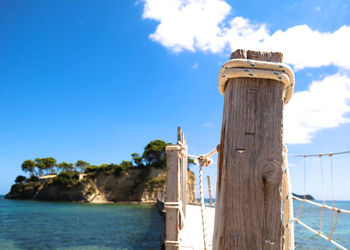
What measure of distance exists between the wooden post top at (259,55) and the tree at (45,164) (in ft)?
189

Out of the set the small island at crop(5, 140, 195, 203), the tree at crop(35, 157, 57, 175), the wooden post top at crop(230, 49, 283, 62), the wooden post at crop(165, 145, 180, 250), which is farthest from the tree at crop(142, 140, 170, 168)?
the wooden post top at crop(230, 49, 283, 62)

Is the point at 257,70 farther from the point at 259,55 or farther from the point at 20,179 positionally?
the point at 20,179

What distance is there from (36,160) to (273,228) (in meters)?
58.7

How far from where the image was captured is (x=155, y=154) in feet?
128

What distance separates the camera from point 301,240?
11.2 meters

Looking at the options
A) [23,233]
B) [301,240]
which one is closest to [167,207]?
[301,240]

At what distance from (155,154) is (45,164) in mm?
26745

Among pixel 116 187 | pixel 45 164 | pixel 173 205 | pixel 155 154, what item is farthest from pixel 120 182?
pixel 173 205

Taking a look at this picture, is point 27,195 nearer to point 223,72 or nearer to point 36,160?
point 36,160

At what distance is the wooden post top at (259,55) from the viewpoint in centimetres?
107

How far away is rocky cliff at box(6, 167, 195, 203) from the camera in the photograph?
123 feet

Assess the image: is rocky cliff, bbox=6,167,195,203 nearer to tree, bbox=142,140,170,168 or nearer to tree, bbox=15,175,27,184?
tree, bbox=142,140,170,168

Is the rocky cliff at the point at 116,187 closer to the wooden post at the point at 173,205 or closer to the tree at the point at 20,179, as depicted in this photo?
the tree at the point at 20,179

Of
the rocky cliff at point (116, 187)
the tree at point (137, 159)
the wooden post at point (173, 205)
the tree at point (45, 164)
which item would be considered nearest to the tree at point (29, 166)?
the tree at point (45, 164)
